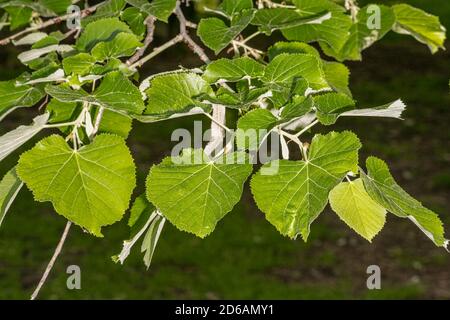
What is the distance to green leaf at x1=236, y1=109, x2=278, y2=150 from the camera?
0.89 metres

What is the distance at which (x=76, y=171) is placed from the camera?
3.15 ft

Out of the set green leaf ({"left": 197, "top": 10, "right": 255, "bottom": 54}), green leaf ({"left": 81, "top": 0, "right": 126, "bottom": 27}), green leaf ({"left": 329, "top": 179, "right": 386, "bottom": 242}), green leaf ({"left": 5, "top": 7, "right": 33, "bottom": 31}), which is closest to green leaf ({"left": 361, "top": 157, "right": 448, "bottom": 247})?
green leaf ({"left": 329, "top": 179, "right": 386, "bottom": 242})

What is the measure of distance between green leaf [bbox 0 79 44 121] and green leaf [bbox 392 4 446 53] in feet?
2.64

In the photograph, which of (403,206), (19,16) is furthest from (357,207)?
(19,16)

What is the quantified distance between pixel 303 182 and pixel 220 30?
13.9 inches

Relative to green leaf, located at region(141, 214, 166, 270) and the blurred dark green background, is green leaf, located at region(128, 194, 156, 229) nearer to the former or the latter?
green leaf, located at region(141, 214, 166, 270)

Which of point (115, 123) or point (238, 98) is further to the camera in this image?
point (115, 123)

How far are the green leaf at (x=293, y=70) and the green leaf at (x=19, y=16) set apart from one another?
77cm

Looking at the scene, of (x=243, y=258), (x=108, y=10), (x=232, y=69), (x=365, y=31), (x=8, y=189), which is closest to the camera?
(x=232, y=69)

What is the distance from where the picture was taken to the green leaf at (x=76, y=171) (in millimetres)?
961

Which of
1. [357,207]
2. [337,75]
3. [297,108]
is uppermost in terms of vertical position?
[297,108]

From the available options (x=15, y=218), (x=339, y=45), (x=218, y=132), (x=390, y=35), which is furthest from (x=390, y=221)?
(x=390, y=35)

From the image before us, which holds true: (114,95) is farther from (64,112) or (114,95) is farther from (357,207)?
(357,207)

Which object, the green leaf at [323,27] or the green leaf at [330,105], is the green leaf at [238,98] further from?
the green leaf at [323,27]
